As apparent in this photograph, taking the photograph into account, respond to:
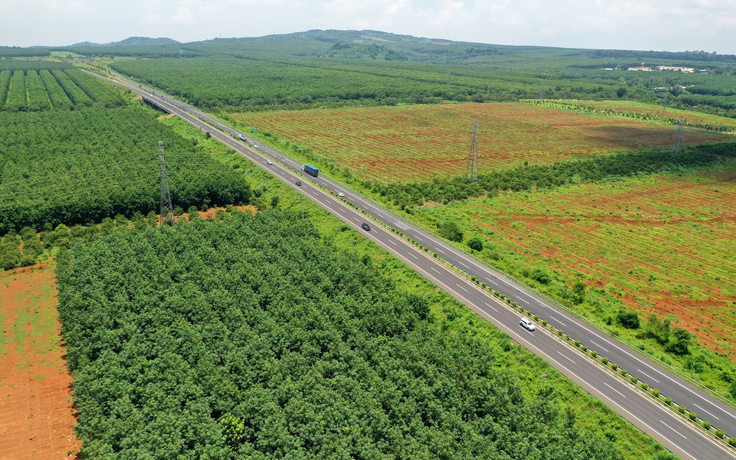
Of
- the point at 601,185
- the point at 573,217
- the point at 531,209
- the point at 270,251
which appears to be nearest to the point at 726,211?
the point at 601,185

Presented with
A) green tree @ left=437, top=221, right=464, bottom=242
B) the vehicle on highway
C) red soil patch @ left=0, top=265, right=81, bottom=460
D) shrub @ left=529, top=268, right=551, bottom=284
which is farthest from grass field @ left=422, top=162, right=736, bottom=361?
red soil patch @ left=0, top=265, right=81, bottom=460

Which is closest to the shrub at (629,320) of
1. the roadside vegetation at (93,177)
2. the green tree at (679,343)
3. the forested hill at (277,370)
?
the green tree at (679,343)

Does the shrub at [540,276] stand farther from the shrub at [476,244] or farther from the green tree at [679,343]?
the green tree at [679,343]

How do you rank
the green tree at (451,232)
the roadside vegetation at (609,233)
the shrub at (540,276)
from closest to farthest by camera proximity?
the roadside vegetation at (609,233), the shrub at (540,276), the green tree at (451,232)

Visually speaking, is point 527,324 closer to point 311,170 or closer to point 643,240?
point 643,240

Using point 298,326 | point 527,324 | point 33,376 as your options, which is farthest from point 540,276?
point 33,376

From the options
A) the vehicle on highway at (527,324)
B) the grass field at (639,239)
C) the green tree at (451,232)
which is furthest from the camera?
the green tree at (451,232)

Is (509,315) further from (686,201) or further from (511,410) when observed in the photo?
(686,201)

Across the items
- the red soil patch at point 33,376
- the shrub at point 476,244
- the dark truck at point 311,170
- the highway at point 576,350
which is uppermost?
the dark truck at point 311,170
